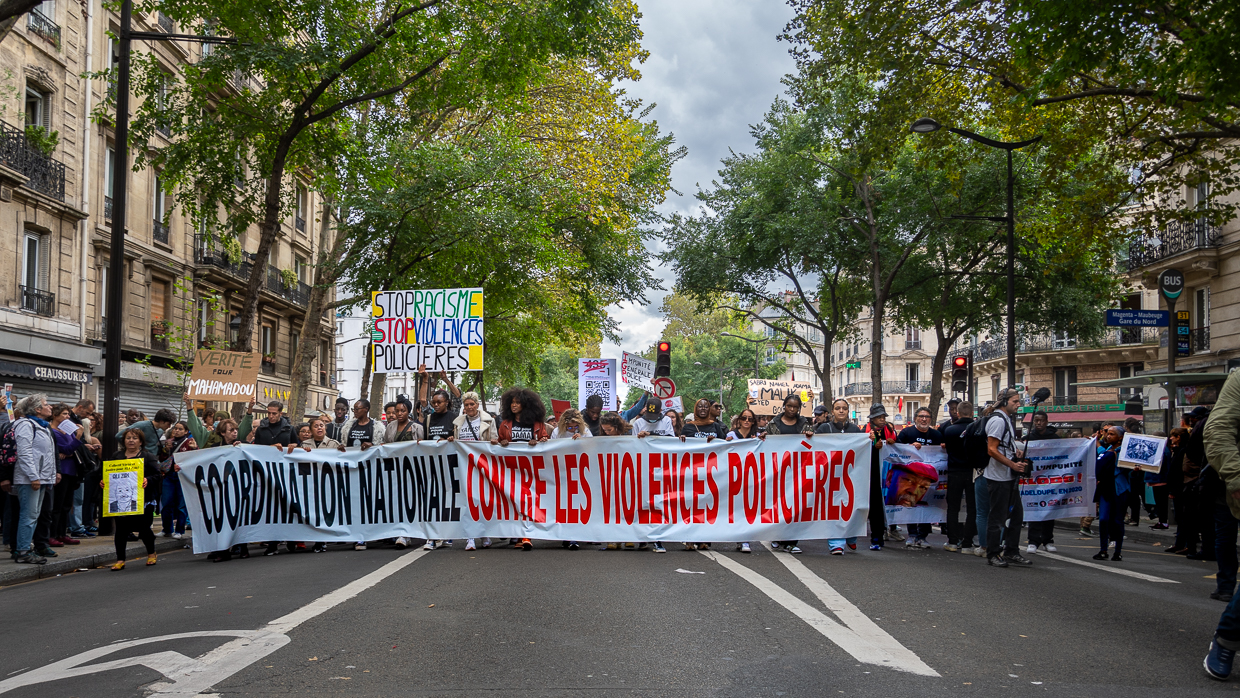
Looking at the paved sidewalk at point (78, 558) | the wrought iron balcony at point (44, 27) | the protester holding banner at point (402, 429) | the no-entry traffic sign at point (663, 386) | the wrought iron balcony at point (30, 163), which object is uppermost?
the wrought iron balcony at point (44, 27)

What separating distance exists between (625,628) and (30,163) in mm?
21517

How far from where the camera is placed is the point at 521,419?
1198cm

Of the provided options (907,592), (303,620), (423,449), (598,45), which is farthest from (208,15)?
(907,592)

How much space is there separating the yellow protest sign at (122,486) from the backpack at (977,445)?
8702 mm

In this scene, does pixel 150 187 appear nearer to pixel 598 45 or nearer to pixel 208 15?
pixel 208 15

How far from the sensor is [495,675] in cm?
505

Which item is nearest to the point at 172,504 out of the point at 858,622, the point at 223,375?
the point at 223,375

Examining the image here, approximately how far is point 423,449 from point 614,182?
16.2m

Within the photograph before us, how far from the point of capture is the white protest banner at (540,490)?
11.1 m

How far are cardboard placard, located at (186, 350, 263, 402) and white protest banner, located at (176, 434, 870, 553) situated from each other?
4351 mm

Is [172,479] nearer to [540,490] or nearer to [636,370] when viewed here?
[540,490]

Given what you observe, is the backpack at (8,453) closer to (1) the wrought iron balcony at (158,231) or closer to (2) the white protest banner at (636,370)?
(2) the white protest banner at (636,370)

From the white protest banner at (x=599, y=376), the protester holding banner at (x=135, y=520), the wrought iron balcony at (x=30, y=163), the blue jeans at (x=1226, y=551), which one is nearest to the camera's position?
the blue jeans at (x=1226, y=551)

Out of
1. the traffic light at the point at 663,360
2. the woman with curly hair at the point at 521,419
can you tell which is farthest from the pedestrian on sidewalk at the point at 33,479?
the traffic light at the point at 663,360
